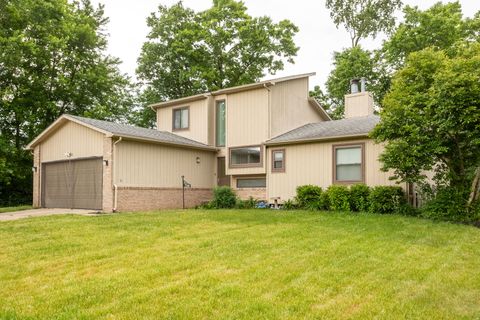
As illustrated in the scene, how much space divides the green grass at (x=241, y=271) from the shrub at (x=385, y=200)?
119 inches

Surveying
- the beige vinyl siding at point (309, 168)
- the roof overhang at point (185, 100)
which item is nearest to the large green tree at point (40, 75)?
the roof overhang at point (185, 100)

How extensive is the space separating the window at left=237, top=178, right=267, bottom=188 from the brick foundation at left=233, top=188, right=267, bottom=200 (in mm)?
144

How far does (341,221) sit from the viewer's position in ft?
35.6

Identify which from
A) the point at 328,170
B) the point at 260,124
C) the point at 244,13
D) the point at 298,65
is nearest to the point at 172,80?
the point at 244,13

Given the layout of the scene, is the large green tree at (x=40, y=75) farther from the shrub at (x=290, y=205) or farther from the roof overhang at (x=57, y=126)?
the shrub at (x=290, y=205)

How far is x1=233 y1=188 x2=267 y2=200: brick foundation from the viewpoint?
17.3 meters

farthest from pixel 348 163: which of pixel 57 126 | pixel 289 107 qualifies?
pixel 57 126

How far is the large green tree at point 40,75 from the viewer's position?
2272 cm

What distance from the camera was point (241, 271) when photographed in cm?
575

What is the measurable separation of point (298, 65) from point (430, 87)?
71.4 feet

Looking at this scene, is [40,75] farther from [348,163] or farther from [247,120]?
[348,163]

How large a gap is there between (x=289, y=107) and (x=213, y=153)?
418cm

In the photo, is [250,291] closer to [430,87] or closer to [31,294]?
[31,294]

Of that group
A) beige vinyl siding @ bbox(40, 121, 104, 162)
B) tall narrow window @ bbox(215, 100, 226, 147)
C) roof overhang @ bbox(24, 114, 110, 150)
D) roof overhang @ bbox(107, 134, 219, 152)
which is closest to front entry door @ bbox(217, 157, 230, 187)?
roof overhang @ bbox(107, 134, 219, 152)
